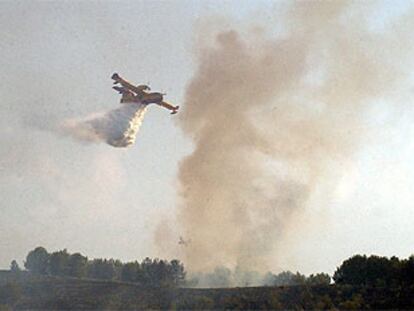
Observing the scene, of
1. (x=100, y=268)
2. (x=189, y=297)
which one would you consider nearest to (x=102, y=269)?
(x=100, y=268)

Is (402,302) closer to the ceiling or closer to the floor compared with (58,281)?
closer to the floor

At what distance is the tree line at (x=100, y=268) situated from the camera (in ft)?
387

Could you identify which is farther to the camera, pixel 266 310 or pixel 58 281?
pixel 58 281

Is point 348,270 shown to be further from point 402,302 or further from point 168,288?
point 168,288

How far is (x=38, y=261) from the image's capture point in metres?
148

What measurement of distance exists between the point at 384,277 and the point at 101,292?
148ft

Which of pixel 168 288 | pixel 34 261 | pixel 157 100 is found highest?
pixel 157 100

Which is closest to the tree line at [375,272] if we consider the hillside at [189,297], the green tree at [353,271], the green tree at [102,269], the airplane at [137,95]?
the green tree at [353,271]

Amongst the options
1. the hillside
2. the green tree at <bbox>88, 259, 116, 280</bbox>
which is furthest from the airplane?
the green tree at <bbox>88, 259, 116, 280</bbox>

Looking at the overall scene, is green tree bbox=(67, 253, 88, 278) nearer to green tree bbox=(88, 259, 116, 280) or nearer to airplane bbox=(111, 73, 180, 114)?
green tree bbox=(88, 259, 116, 280)

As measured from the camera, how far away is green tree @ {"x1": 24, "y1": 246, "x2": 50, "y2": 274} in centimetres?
14662

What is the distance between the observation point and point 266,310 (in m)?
65.4

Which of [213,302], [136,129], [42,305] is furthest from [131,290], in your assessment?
Result: [136,129]

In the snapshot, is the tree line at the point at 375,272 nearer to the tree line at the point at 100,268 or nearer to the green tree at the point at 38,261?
the tree line at the point at 100,268
